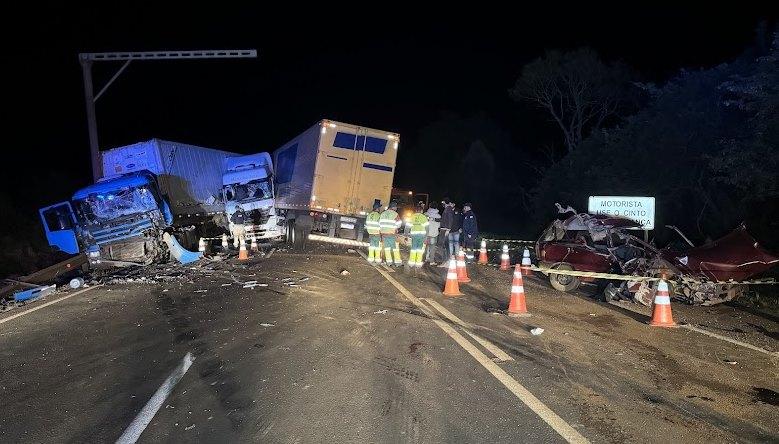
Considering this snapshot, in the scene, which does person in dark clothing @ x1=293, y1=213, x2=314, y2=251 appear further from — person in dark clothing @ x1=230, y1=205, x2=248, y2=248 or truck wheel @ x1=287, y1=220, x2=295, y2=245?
person in dark clothing @ x1=230, y1=205, x2=248, y2=248

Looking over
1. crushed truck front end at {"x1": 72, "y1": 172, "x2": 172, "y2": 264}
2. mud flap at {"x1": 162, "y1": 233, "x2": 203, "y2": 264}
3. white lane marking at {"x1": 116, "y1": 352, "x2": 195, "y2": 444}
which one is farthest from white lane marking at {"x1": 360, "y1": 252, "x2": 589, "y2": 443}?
crushed truck front end at {"x1": 72, "y1": 172, "x2": 172, "y2": 264}

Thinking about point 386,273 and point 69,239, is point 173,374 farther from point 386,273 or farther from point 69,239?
point 69,239

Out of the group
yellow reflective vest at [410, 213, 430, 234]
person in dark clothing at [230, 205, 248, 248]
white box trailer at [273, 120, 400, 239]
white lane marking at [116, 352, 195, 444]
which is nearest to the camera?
white lane marking at [116, 352, 195, 444]

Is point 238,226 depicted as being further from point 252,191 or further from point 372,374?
point 372,374

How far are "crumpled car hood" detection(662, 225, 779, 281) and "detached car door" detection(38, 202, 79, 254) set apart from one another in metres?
15.7

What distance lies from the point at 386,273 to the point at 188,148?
12.8 meters

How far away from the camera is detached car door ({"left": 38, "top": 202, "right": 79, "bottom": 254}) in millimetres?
16797

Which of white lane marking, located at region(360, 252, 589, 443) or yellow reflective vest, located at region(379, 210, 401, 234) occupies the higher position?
yellow reflective vest, located at region(379, 210, 401, 234)

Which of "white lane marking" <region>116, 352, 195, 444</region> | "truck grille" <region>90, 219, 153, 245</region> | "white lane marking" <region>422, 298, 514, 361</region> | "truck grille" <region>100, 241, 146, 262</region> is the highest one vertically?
"white lane marking" <region>422, 298, 514, 361</region>

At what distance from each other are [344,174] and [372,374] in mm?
12809

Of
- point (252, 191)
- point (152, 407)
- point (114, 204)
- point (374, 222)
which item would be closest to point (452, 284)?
point (374, 222)

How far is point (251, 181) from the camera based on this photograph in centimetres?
2120

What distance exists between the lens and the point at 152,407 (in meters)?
5.12

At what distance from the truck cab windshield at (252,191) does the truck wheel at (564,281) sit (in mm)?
12356
